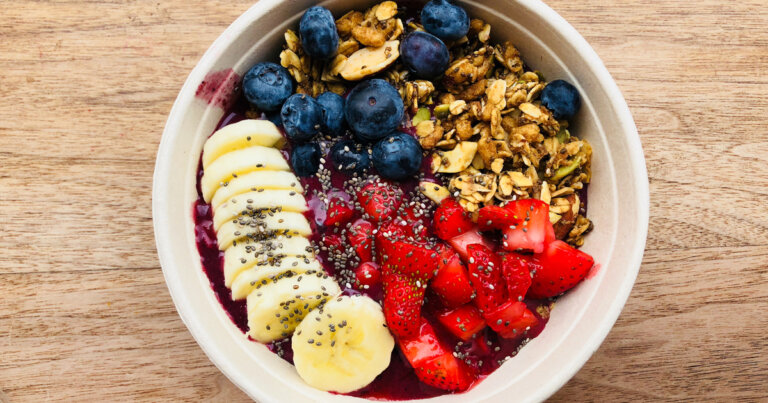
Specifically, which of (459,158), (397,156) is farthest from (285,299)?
(459,158)

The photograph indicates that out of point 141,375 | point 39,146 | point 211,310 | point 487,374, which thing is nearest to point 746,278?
point 487,374

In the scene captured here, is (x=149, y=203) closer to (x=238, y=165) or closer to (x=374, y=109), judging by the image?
(x=238, y=165)

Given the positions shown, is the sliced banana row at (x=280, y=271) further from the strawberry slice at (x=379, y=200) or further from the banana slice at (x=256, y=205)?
the strawberry slice at (x=379, y=200)

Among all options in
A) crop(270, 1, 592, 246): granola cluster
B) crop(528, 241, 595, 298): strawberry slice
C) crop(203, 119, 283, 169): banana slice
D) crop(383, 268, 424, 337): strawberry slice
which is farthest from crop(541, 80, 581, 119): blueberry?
crop(203, 119, 283, 169): banana slice

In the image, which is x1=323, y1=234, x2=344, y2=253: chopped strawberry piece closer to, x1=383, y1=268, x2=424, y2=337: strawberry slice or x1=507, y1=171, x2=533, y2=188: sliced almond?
x1=383, y1=268, x2=424, y2=337: strawberry slice

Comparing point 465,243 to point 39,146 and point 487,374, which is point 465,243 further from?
point 39,146
